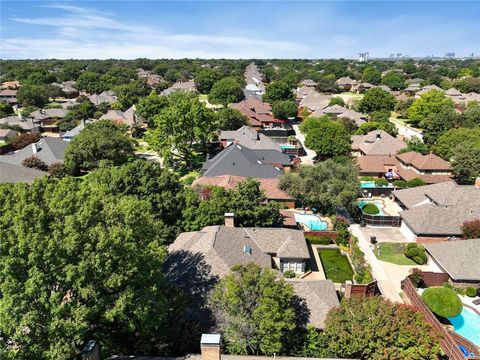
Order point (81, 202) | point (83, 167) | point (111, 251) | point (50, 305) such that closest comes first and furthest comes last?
point (50, 305)
point (111, 251)
point (81, 202)
point (83, 167)

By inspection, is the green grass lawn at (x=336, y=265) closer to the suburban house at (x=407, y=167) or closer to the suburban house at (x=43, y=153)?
the suburban house at (x=407, y=167)

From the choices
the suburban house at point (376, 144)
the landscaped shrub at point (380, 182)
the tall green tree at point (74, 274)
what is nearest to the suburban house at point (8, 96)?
the suburban house at point (376, 144)

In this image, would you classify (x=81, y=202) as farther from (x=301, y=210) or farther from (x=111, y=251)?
(x=301, y=210)

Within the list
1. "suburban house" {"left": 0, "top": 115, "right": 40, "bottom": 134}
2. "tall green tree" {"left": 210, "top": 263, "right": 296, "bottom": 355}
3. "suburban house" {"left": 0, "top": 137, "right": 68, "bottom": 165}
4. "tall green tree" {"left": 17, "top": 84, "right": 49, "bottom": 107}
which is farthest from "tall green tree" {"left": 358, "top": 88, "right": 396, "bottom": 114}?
"tall green tree" {"left": 17, "top": 84, "right": 49, "bottom": 107}

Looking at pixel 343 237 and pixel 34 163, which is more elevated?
pixel 34 163

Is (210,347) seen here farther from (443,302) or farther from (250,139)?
(250,139)

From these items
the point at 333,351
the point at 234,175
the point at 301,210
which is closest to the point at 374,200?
the point at 301,210

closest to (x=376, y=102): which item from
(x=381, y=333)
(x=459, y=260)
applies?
(x=459, y=260)
